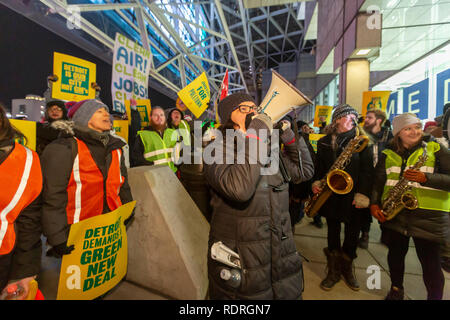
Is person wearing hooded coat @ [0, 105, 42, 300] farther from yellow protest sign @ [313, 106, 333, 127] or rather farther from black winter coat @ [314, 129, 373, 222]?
yellow protest sign @ [313, 106, 333, 127]

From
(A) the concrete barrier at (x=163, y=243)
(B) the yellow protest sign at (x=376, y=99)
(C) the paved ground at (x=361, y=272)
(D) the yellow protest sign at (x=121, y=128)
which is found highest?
(B) the yellow protest sign at (x=376, y=99)

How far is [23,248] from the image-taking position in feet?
4.04

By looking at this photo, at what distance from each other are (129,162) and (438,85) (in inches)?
251

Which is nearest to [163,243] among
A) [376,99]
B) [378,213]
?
[378,213]

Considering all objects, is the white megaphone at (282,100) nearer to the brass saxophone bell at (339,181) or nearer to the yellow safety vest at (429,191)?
the brass saxophone bell at (339,181)

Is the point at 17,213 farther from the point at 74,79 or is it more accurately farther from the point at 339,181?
the point at 339,181

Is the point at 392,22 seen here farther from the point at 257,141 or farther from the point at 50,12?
the point at 50,12

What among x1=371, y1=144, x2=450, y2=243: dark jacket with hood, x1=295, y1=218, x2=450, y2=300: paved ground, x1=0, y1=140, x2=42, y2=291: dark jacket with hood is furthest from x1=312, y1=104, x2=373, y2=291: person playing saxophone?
x1=0, y1=140, x2=42, y2=291: dark jacket with hood

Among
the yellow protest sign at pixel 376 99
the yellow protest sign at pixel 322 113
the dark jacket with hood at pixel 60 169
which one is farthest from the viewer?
the yellow protest sign at pixel 322 113

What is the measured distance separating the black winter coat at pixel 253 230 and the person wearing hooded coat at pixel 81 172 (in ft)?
3.44

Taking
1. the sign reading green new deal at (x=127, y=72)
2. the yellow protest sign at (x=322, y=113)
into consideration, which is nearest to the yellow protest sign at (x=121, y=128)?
the sign reading green new deal at (x=127, y=72)

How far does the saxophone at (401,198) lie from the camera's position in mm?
1929
